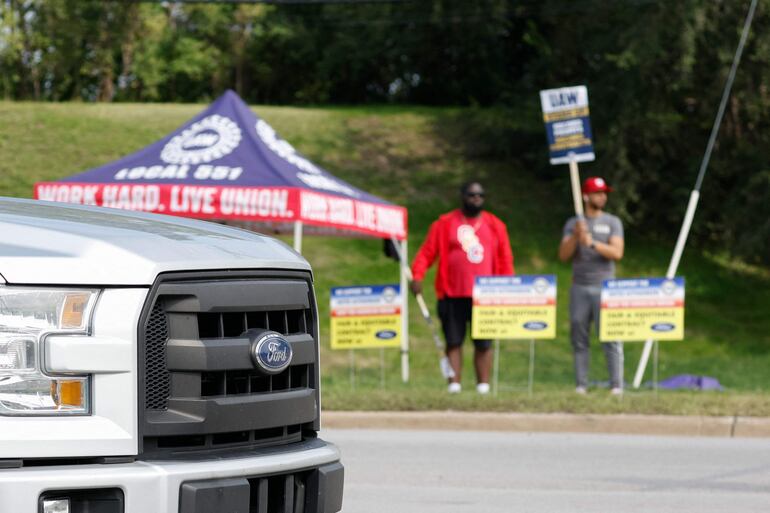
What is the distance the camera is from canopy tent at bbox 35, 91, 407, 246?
41.7 feet

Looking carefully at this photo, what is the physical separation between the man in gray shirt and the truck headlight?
918cm

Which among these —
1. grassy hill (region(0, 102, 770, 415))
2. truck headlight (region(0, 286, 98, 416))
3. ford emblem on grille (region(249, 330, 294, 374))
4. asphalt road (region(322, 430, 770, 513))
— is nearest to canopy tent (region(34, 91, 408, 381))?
grassy hill (region(0, 102, 770, 415))

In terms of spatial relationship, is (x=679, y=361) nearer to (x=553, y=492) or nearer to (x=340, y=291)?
(x=340, y=291)

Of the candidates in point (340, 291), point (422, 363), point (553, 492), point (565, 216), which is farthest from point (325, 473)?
point (565, 216)

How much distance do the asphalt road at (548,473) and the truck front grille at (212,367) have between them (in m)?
3.12

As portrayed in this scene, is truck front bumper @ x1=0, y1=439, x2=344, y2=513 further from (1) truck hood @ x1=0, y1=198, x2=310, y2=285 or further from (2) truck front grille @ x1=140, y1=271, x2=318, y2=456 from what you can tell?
(1) truck hood @ x1=0, y1=198, x2=310, y2=285

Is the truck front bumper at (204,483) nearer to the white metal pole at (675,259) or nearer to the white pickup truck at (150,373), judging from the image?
the white pickup truck at (150,373)

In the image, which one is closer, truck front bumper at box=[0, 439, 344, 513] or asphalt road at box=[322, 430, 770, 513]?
truck front bumper at box=[0, 439, 344, 513]

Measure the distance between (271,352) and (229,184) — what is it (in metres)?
9.41

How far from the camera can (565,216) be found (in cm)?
2977

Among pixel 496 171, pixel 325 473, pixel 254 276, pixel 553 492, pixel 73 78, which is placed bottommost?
pixel 553 492

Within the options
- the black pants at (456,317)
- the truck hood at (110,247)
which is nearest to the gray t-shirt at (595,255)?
the black pants at (456,317)

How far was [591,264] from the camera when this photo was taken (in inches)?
482

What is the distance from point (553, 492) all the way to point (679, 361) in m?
12.7
